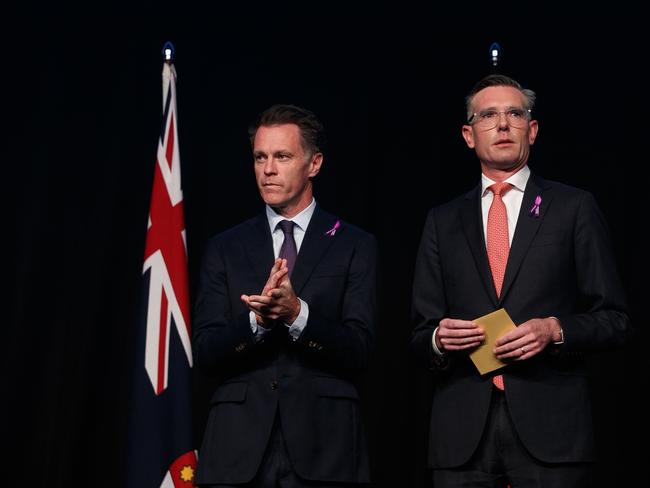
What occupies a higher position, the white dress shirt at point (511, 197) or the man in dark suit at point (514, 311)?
the white dress shirt at point (511, 197)

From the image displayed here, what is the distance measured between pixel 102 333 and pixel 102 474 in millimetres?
600

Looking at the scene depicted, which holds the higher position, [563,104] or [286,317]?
[563,104]

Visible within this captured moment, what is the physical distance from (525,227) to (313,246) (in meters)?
0.62

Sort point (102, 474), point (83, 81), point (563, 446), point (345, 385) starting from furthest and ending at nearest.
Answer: point (83, 81)
point (102, 474)
point (345, 385)
point (563, 446)

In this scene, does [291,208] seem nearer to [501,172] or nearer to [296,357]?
[296,357]

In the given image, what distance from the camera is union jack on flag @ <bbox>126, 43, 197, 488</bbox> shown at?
3.24 metres

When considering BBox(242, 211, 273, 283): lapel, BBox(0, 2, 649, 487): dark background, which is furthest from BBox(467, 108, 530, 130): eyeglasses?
BBox(0, 2, 649, 487): dark background

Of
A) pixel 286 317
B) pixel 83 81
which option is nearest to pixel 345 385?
pixel 286 317

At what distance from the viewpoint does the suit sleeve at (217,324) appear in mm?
2613

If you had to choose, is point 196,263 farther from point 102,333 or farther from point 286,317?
point 286,317

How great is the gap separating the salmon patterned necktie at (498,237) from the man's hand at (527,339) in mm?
180

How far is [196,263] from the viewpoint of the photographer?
4.26 meters

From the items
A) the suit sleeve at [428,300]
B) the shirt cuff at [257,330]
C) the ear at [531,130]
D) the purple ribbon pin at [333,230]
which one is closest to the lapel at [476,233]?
the suit sleeve at [428,300]

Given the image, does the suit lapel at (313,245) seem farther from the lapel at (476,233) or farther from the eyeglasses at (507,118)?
the eyeglasses at (507,118)
